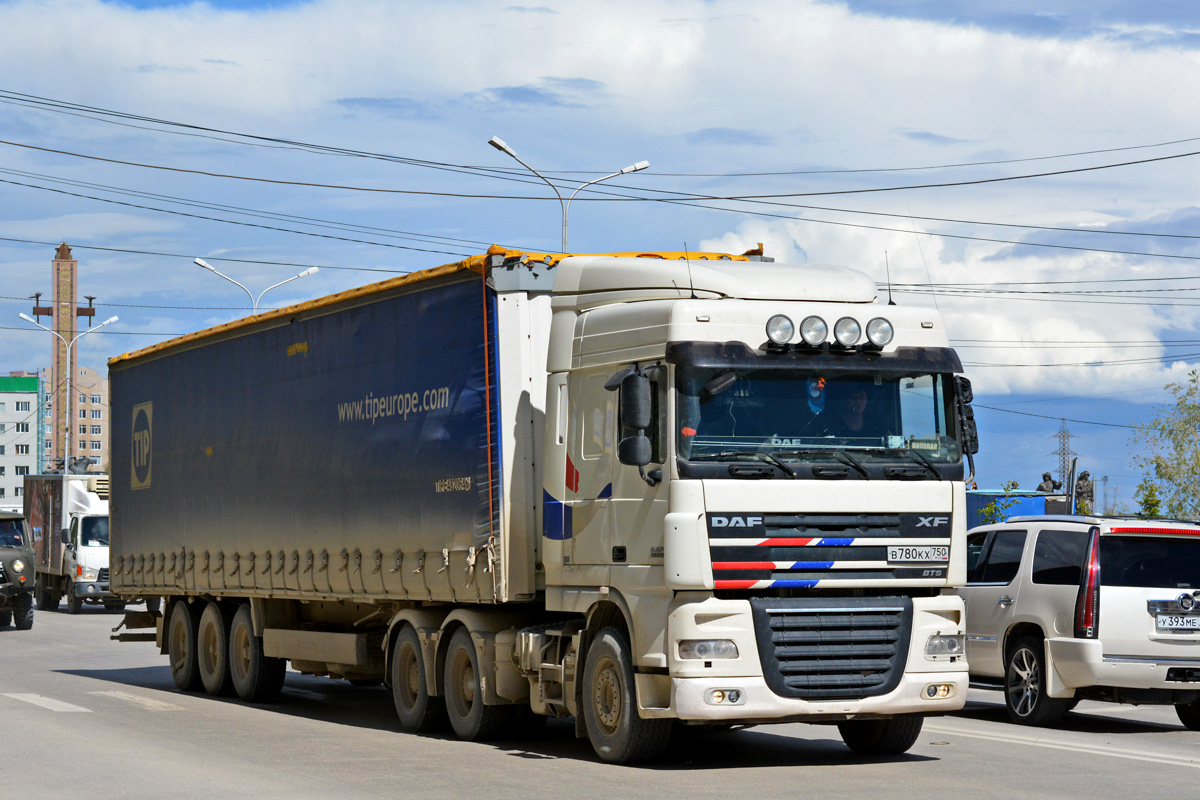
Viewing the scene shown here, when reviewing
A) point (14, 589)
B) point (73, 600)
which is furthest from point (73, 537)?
point (14, 589)

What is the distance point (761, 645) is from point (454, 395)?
3.61 metres

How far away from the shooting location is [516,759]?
11.9 meters

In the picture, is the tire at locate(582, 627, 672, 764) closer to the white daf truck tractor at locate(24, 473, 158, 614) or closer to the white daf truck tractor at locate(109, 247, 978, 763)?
the white daf truck tractor at locate(109, 247, 978, 763)

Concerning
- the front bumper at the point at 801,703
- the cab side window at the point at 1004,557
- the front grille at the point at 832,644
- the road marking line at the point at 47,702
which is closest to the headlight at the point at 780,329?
the front grille at the point at 832,644

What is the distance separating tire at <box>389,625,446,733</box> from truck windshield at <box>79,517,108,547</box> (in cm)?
2420

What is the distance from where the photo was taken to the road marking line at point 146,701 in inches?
648

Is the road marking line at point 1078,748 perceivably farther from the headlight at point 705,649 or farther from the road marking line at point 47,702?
the road marking line at point 47,702

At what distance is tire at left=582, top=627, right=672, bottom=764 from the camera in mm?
11141

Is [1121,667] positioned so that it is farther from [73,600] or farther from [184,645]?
[73,600]

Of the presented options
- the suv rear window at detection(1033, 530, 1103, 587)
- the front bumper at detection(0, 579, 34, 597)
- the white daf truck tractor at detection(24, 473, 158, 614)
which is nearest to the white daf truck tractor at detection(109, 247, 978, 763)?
the suv rear window at detection(1033, 530, 1103, 587)

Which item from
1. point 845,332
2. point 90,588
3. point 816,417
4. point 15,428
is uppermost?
point 15,428

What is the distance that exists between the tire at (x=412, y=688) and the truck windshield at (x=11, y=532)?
20.3m

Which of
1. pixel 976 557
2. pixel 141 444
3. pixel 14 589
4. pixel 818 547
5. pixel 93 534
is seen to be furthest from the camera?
pixel 93 534

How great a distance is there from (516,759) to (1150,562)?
575cm
